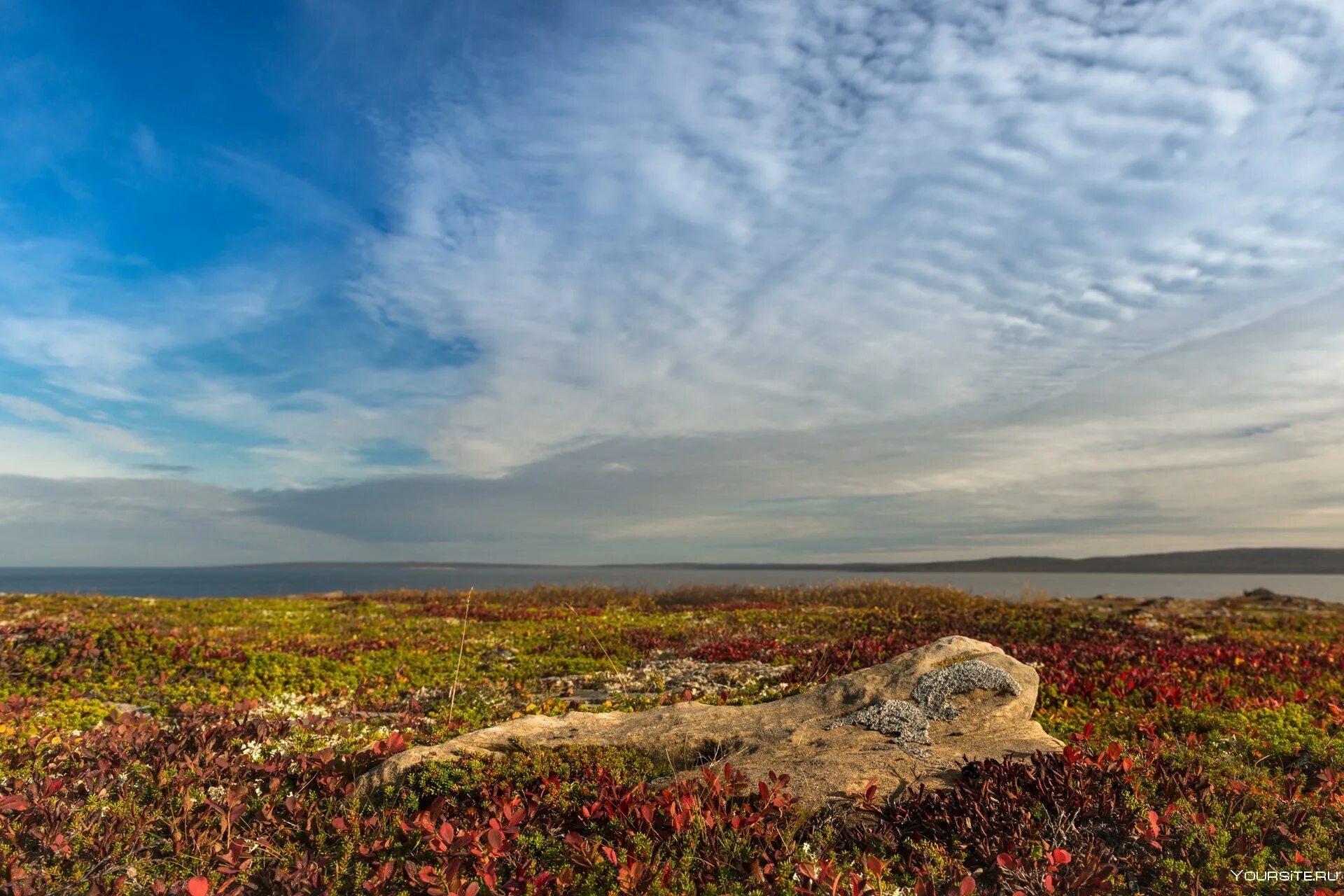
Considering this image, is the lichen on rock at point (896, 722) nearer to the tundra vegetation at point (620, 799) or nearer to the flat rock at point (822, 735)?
the flat rock at point (822, 735)

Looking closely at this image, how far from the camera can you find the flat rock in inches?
255

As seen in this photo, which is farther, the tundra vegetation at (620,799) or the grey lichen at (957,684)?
the grey lichen at (957,684)

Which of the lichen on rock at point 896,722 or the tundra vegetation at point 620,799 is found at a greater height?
the lichen on rock at point 896,722

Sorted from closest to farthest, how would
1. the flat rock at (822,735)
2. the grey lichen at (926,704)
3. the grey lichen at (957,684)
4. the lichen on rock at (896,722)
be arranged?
the flat rock at (822,735)
the lichen on rock at (896,722)
the grey lichen at (926,704)
the grey lichen at (957,684)

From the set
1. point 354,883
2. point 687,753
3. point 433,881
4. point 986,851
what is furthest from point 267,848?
point 986,851

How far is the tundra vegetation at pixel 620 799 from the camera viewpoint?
4.72m

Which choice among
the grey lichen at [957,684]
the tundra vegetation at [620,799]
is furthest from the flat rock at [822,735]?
the tundra vegetation at [620,799]

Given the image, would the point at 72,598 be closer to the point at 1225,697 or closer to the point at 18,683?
the point at 18,683

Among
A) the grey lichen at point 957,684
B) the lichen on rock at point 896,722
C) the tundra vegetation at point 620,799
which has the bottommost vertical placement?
the tundra vegetation at point 620,799

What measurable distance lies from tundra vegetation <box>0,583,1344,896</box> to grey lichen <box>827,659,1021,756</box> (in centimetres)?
99

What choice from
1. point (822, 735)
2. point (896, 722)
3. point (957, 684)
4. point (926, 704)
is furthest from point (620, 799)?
point (957, 684)

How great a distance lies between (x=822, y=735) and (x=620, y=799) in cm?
294

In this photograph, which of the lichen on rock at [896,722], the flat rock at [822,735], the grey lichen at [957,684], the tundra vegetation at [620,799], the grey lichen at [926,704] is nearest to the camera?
the tundra vegetation at [620,799]

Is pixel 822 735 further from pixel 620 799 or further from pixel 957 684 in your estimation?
pixel 620 799
